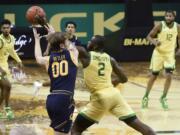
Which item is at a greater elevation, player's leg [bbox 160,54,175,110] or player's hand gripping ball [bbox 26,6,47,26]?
player's hand gripping ball [bbox 26,6,47,26]

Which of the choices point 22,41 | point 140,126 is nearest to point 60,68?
point 140,126

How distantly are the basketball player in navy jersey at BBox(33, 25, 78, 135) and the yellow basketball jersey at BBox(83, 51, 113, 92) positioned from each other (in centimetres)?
56

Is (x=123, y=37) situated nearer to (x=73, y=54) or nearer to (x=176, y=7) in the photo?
(x=176, y=7)

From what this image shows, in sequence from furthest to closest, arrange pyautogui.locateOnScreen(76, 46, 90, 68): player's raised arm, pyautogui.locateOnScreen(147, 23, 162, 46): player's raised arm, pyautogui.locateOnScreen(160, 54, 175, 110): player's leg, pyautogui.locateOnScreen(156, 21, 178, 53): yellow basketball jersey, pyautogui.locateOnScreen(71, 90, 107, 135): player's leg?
pyautogui.locateOnScreen(156, 21, 178, 53): yellow basketball jersey → pyautogui.locateOnScreen(160, 54, 175, 110): player's leg → pyautogui.locateOnScreen(147, 23, 162, 46): player's raised arm → pyautogui.locateOnScreen(71, 90, 107, 135): player's leg → pyautogui.locateOnScreen(76, 46, 90, 68): player's raised arm

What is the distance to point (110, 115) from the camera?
453 inches

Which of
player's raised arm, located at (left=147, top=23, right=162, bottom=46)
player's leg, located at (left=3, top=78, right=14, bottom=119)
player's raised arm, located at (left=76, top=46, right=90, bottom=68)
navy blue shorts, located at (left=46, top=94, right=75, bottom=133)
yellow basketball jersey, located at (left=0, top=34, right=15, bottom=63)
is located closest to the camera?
navy blue shorts, located at (left=46, top=94, right=75, bottom=133)

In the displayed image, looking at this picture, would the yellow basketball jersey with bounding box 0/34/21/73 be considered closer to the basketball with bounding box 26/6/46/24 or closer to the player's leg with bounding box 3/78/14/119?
the player's leg with bounding box 3/78/14/119

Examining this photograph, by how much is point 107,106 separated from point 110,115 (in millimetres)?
3346

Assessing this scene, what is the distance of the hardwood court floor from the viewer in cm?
1025

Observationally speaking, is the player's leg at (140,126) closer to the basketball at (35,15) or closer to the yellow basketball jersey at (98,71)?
the yellow basketball jersey at (98,71)

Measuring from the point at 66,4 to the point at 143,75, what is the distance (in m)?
4.56

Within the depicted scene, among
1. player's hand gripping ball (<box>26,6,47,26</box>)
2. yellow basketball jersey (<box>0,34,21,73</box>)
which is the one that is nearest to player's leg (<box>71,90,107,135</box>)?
player's hand gripping ball (<box>26,6,47,26</box>)

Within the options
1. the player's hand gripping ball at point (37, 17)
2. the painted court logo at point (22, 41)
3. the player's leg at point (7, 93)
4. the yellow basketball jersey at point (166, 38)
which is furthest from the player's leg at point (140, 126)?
the painted court logo at point (22, 41)

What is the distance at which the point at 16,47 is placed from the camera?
18812mm
